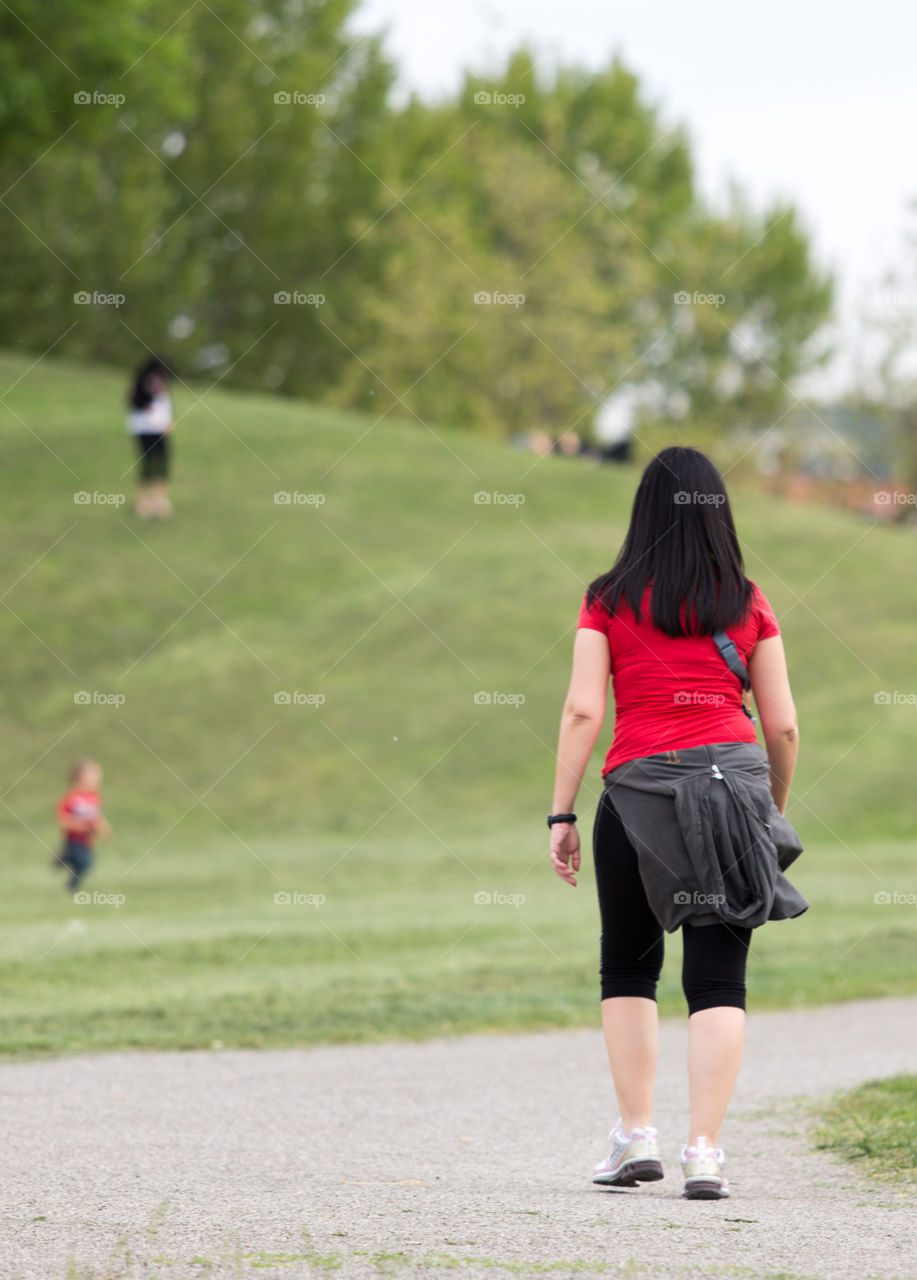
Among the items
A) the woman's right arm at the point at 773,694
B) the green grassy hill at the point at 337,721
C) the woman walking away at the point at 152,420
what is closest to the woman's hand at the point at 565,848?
the woman's right arm at the point at 773,694

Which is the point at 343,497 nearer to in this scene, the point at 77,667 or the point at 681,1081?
the point at 77,667

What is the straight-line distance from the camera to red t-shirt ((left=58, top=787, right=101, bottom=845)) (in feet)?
48.5

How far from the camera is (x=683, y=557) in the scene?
15.8 ft

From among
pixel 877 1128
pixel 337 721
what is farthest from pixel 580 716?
pixel 337 721

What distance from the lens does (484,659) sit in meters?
24.0

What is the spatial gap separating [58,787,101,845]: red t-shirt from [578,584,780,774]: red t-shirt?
10.7 m

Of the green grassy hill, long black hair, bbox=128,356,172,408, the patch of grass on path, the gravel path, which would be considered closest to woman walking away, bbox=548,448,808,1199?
the gravel path

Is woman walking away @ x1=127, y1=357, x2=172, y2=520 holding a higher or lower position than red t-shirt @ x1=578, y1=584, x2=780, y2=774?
higher

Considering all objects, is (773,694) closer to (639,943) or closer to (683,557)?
(683,557)

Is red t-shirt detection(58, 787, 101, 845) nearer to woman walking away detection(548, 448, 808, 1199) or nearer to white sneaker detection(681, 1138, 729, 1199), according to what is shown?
woman walking away detection(548, 448, 808, 1199)

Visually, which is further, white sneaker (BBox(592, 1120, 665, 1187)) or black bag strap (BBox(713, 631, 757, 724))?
black bag strap (BBox(713, 631, 757, 724))

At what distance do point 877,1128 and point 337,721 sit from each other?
17267 mm

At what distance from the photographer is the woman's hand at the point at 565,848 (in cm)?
486

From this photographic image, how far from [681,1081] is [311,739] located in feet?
50.7
